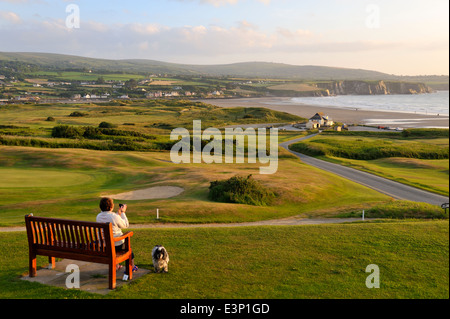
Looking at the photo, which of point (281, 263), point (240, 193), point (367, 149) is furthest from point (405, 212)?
point (367, 149)

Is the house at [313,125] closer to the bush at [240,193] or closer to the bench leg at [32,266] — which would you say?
the bush at [240,193]

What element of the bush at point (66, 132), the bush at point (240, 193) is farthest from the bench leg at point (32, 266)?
the bush at point (66, 132)

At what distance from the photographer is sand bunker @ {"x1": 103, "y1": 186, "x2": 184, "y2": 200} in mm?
24533

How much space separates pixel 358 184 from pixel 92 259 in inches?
1252

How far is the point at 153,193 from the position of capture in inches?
1022

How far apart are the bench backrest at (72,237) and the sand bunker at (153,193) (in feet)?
48.1

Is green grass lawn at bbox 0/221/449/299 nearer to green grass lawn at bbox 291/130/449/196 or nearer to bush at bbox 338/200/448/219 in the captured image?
bush at bbox 338/200/448/219

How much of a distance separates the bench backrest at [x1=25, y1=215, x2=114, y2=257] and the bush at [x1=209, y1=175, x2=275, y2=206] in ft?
51.5

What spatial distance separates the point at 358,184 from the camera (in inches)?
1426

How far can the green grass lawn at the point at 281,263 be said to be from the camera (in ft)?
27.4

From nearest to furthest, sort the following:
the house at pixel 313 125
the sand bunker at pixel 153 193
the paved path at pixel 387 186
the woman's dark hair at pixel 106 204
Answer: the woman's dark hair at pixel 106 204, the sand bunker at pixel 153 193, the paved path at pixel 387 186, the house at pixel 313 125

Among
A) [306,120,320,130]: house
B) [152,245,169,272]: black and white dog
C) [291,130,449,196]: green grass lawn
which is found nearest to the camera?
[152,245,169,272]: black and white dog

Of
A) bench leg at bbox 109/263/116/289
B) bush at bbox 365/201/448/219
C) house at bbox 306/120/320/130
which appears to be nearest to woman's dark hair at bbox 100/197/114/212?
bench leg at bbox 109/263/116/289
